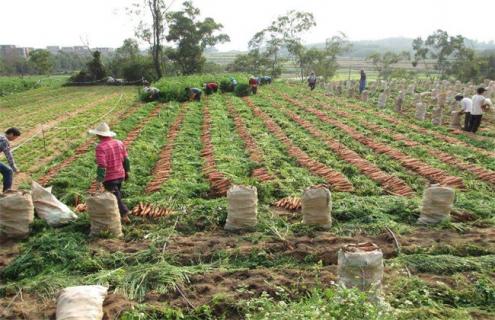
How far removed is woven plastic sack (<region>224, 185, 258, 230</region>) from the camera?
17.6ft

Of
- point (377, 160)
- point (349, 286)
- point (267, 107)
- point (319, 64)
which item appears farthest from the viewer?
point (319, 64)

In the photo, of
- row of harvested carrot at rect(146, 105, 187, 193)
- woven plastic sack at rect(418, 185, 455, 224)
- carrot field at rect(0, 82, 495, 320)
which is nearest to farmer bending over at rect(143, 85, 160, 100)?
row of harvested carrot at rect(146, 105, 187, 193)

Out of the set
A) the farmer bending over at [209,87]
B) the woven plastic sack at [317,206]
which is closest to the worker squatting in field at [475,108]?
the woven plastic sack at [317,206]

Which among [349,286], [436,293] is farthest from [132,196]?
[436,293]

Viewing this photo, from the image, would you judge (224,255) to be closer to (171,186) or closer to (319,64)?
(171,186)

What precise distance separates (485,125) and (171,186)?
10878 millimetres

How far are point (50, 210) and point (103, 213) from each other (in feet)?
3.20

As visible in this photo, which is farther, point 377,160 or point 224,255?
point 377,160

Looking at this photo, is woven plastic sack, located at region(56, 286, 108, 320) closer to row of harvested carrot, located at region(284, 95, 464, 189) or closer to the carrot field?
the carrot field

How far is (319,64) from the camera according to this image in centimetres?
3838

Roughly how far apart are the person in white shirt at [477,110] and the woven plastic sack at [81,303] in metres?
11.2

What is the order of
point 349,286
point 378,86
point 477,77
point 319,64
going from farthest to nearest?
point 319,64 < point 477,77 < point 378,86 < point 349,286

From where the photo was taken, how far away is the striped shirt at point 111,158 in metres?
5.53

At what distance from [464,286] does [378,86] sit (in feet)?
74.6
